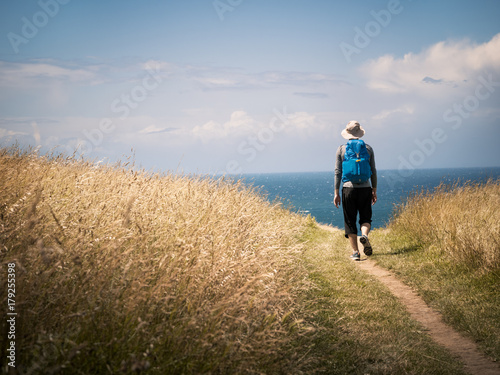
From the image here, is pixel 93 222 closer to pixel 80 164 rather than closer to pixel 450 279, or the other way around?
pixel 80 164

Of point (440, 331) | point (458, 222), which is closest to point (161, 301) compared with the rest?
point (440, 331)

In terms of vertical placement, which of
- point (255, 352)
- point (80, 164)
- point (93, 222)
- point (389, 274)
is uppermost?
point (80, 164)

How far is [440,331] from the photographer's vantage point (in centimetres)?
518

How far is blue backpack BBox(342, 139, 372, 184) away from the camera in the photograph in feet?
26.3

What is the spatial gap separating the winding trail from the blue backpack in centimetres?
231

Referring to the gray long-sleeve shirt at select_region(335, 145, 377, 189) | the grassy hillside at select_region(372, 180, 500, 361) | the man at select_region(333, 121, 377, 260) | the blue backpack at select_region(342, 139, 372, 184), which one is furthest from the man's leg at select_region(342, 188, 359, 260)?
the grassy hillside at select_region(372, 180, 500, 361)

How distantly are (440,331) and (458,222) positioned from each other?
441 centimetres

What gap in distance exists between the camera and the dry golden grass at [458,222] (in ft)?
23.3

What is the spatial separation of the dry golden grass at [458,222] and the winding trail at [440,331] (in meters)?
1.52

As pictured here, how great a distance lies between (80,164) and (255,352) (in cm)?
654

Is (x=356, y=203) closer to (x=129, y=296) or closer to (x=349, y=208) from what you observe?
(x=349, y=208)

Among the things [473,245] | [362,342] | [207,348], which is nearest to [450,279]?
[473,245]

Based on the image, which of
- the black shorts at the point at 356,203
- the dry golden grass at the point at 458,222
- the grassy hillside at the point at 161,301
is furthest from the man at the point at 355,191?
the grassy hillside at the point at 161,301

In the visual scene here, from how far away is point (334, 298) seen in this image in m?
6.29
